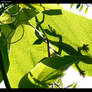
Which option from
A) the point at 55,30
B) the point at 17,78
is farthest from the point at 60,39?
the point at 17,78

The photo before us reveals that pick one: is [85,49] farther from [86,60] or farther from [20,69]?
[20,69]

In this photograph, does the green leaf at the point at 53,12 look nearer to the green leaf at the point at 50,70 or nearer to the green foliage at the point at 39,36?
the green foliage at the point at 39,36

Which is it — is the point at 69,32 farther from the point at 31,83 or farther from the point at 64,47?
the point at 31,83

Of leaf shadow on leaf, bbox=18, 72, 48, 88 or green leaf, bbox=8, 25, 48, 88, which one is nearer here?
leaf shadow on leaf, bbox=18, 72, 48, 88

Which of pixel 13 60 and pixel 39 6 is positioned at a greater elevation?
pixel 39 6

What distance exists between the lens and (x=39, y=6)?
405 millimetres

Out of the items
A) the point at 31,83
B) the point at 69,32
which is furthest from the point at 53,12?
the point at 31,83

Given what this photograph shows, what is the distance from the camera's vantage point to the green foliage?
38 centimetres

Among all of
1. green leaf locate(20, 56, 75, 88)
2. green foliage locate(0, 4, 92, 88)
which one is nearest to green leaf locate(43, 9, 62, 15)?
green foliage locate(0, 4, 92, 88)

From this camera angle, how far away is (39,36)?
0.38m

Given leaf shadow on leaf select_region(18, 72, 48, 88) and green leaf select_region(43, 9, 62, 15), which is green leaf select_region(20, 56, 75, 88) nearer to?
leaf shadow on leaf select_region(18, 72, 48, 88)

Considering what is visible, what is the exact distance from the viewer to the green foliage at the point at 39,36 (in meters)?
0.38

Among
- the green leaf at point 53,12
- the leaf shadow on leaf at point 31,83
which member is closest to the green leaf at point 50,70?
the leaf shadow on leaf at point 31,83

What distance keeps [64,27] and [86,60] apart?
9 centimetres
